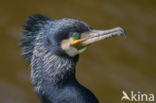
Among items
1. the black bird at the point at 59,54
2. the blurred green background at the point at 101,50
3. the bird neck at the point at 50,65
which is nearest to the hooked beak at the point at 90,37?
the black bird at the point at 59,54

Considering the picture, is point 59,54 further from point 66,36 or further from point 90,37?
point 90,37

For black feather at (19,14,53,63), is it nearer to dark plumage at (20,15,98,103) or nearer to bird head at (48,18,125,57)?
dark plumage at (20,15,98,103)

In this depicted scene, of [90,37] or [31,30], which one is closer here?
[90,37]

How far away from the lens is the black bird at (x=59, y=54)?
321 centimetres

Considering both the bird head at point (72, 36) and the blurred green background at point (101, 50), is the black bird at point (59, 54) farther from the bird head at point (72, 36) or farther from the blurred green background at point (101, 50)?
the blurred green background at point (101, 50)

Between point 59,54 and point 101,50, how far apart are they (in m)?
3.36

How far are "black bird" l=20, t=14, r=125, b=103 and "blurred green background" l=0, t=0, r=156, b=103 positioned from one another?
3014mm

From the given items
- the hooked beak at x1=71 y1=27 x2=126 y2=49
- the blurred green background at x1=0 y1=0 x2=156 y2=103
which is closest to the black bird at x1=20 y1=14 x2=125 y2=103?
the hooked beak at x1=71 y1=27 x2=126 y2=49

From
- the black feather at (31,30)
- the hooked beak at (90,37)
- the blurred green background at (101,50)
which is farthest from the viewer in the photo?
the blurred green background at (101,50)

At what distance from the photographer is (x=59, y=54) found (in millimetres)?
3215

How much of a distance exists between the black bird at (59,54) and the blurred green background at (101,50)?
3.01m

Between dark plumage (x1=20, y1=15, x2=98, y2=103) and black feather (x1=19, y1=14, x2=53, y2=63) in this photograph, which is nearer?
dark plumage (x1=20, y1=15, x2=98, y2=103)

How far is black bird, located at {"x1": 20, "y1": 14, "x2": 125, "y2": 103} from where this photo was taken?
321 centimetres

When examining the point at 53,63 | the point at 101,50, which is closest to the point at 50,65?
the point at 53,63
